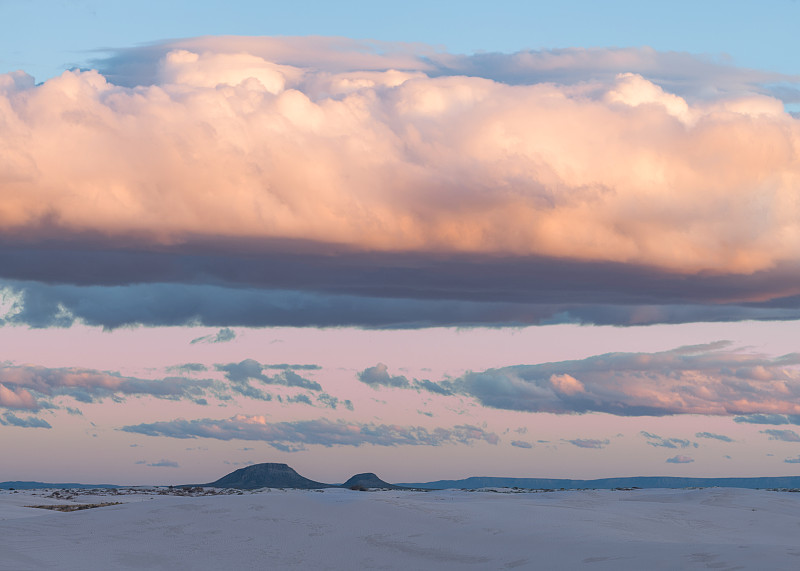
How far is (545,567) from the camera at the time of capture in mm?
28781

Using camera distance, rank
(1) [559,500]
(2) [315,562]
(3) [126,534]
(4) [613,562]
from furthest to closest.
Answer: (1) [559,500] → (3) [126,534] → (2) [315,562] → (4) [613,562]

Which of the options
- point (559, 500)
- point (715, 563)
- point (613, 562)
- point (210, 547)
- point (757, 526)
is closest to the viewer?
point (715, 563)

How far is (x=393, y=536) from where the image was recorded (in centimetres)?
3572

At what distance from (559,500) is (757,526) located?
13.5 metres

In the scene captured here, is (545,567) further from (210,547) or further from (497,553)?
(210,547)

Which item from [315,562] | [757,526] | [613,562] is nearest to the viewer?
[613,562]

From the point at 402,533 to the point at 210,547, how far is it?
6.89m

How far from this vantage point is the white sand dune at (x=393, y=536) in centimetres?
2973

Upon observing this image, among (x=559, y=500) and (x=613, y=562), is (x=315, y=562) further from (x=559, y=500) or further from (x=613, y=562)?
(x=559, y=500)

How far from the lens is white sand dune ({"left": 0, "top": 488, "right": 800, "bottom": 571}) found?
2973 centimetres

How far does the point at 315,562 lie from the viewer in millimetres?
31547

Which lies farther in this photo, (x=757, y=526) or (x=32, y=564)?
(x=757, y=526)

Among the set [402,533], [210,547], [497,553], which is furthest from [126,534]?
[497,553]

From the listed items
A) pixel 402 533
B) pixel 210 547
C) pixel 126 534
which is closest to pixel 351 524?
pixel 402 533
